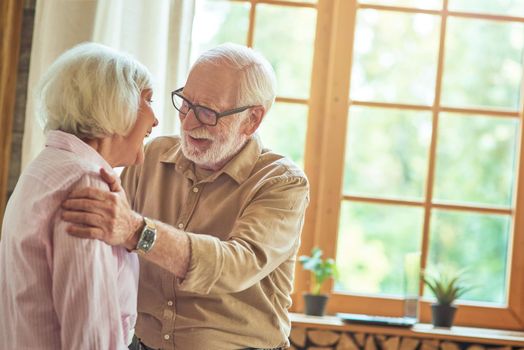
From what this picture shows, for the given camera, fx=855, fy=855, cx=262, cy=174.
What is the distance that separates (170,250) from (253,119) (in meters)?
0.64

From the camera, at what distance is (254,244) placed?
7.14 feet

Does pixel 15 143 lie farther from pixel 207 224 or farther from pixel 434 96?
pixel 434 96

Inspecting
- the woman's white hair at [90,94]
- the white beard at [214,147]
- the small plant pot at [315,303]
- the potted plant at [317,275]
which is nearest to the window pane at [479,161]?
the potted plant at [317,275]

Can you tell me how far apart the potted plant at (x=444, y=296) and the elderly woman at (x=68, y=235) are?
200cm

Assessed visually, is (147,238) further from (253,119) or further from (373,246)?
(373,246)

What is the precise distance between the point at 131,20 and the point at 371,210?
1.98 metres

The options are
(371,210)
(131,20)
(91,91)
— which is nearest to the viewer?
(91,91)

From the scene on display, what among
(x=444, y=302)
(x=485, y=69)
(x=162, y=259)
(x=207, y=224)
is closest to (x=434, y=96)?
(x=444, y=302)

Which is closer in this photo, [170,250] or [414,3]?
[170,250]

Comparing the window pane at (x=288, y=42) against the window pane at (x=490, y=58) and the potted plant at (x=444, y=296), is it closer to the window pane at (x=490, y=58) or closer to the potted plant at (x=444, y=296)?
the window pane at (x=490, y=58)

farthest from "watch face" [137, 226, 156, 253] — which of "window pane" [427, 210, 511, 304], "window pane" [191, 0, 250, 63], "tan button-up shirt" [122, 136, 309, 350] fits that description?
"window pane" [427, 210, 511, 304]

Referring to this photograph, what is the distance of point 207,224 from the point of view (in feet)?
7.73

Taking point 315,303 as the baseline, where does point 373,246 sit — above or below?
above

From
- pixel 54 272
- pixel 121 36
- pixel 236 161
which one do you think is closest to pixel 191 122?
pixel 236 161
